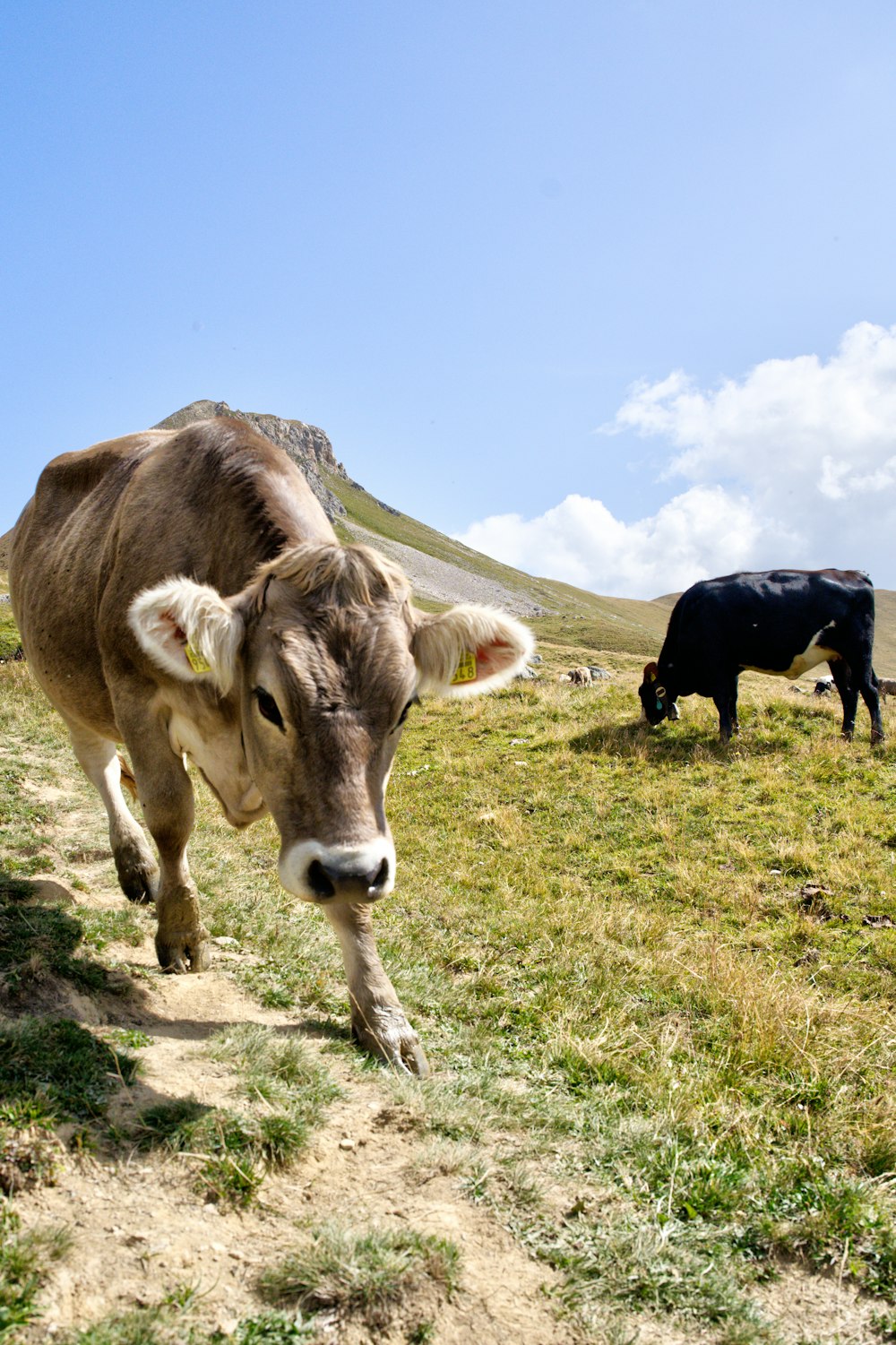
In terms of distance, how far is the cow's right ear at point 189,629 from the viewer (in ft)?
12.4

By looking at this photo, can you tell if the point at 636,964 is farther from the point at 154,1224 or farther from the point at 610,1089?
the point at 154,1224

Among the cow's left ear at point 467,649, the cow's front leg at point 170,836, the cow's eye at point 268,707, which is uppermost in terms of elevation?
the cow's left ear at point 467,649

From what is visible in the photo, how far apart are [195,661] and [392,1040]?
7.21ft

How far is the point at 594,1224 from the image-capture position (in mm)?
3072

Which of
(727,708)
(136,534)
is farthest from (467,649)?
(727,708)

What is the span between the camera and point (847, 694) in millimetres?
13930

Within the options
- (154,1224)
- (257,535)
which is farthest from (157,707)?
(154,1224)

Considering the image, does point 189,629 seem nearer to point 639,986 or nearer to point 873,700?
point 639,986

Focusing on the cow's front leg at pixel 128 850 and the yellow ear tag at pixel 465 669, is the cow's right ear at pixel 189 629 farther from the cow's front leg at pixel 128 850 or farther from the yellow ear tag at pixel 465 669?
the cow's front leg at pixel 128 850

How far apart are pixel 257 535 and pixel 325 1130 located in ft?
9.83

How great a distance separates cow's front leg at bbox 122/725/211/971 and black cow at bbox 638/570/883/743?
36.3ft

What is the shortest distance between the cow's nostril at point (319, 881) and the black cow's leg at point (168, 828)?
1788 millimetres

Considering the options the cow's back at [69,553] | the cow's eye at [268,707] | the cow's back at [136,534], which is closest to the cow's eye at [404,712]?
the cow's eye at [268,707]

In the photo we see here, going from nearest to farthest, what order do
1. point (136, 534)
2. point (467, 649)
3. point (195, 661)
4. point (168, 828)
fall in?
point (195, 661), point (467, 649), point (168, 828), point (136, 534)
